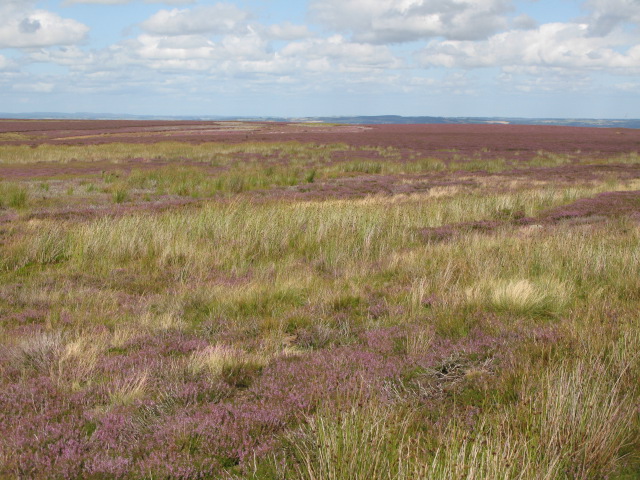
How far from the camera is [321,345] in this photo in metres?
5.29

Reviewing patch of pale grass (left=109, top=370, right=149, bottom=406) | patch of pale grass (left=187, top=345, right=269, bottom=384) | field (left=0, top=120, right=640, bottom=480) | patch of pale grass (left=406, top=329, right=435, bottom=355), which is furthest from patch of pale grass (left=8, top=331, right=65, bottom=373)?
patch of pale grass (left=406, top=329, right=435, bottom=355)

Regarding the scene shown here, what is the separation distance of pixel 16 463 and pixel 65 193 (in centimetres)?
1951

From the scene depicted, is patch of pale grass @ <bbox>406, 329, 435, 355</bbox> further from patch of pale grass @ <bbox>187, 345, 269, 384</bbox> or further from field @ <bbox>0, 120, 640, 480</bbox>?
patch of pale grass @ <bbox>187, 345, 269, 384</bbox>

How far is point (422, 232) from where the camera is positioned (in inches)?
460

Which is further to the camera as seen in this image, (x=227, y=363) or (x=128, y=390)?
(x=227, y=363)

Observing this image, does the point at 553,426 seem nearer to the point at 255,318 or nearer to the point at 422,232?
the point at 255,318

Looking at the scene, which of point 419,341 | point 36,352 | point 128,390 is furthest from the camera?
point 419,341

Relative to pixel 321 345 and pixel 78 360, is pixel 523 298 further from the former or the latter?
pixel 78 360

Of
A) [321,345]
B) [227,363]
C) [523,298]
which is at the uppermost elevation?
[523,298]

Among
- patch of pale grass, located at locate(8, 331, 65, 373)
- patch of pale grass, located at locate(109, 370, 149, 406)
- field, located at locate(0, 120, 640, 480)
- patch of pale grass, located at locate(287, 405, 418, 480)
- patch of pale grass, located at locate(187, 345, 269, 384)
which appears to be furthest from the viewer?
patch of pale grass, located at locate(8, 331, 65, 373)

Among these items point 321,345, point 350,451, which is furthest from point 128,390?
point 350,451

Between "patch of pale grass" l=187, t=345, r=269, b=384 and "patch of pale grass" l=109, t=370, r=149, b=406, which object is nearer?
"patch of pale grass" l=109, t=370, r=149, b=406

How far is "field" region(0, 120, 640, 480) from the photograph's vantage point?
10.3ft

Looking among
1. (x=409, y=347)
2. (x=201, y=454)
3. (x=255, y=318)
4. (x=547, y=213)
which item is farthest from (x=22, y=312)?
(x=547, y=213)
